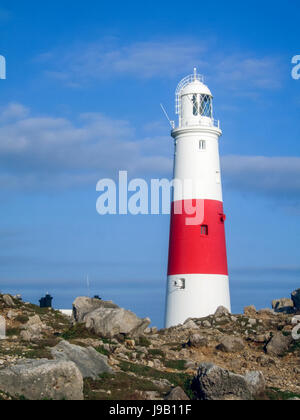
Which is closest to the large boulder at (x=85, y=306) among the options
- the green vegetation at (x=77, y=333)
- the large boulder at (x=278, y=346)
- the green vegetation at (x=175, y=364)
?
the green vegetation at (x=77, y=333)

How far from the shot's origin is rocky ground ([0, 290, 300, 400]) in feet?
63.4

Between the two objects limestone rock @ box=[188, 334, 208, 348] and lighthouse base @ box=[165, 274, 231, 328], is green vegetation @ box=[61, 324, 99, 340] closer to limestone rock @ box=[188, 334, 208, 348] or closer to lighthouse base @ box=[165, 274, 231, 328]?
limestone rock @ box=[188, 334, 208, 348]

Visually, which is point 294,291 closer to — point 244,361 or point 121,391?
point 244,361

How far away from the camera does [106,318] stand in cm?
2941

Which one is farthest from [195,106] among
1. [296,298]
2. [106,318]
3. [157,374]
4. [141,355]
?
[157,374]

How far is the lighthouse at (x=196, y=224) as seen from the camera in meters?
40.2

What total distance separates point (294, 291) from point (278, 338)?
406 inches

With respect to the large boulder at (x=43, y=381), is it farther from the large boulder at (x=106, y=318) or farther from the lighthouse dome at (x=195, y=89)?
the lighthouse dome at (x=195, y=89)

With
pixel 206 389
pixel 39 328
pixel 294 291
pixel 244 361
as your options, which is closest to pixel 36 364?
pixel 206 389

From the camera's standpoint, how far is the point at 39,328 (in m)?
29.2

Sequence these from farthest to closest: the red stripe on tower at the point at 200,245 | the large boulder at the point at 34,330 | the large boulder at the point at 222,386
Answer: the red stripe on tower at the point at 200,245, the large boulder at the point at 34,330, the large boulder at the point at 222,386

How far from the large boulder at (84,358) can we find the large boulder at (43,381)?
94.6 inches

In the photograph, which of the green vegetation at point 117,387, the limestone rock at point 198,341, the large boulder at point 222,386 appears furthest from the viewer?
the limestone rock at point 198,341
